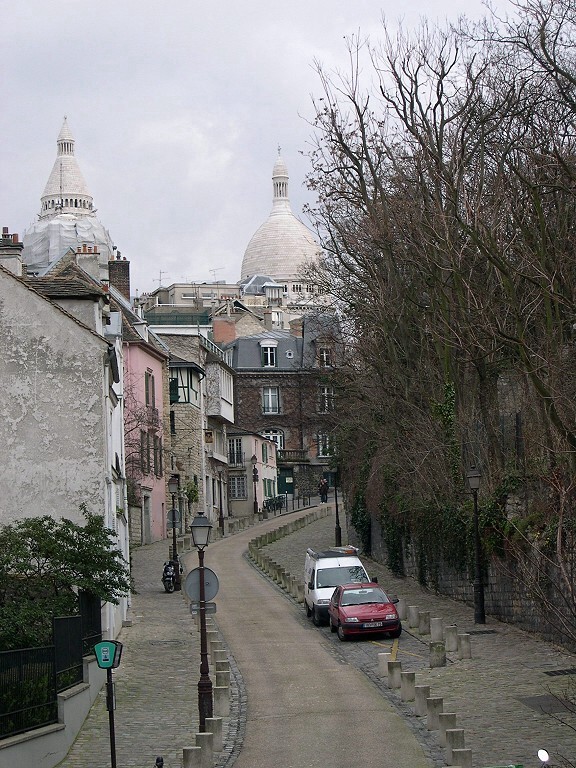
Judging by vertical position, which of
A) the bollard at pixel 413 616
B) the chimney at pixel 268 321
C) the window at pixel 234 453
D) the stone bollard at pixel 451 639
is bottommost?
the stone bollard at pixel 451 639

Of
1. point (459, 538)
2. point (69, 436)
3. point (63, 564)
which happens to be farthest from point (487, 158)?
point (63, 564)

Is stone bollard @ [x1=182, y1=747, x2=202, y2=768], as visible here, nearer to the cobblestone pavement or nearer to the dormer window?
the cobblestone pavement

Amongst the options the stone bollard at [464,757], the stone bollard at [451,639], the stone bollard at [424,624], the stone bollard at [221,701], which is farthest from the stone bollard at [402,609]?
the stone bollard at [464,757]

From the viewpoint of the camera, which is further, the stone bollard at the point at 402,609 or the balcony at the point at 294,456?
the balcony at the point at 294,456

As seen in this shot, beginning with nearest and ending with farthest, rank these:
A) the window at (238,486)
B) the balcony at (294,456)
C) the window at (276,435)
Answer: the window at (238,486)
the balcony at (294,456)
the window at (276,435)

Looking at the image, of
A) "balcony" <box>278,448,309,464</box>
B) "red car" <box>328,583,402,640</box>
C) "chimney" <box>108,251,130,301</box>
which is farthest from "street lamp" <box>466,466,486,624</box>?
"balcony" <box>278,448,309,464</box>

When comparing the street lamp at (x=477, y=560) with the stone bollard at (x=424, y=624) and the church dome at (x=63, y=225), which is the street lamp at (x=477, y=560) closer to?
the stone bollard at (x=424, y=624)

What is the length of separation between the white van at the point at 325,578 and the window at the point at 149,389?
23299 millimetres

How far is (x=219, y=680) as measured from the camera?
24.0 m

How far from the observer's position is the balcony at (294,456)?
98.7 m

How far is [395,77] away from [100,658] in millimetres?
22033

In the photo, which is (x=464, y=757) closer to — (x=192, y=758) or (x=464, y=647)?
(x=192, y=758)

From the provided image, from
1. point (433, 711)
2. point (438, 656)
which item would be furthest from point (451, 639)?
point (433, 711)

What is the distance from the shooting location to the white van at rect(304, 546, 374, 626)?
3450 cm
